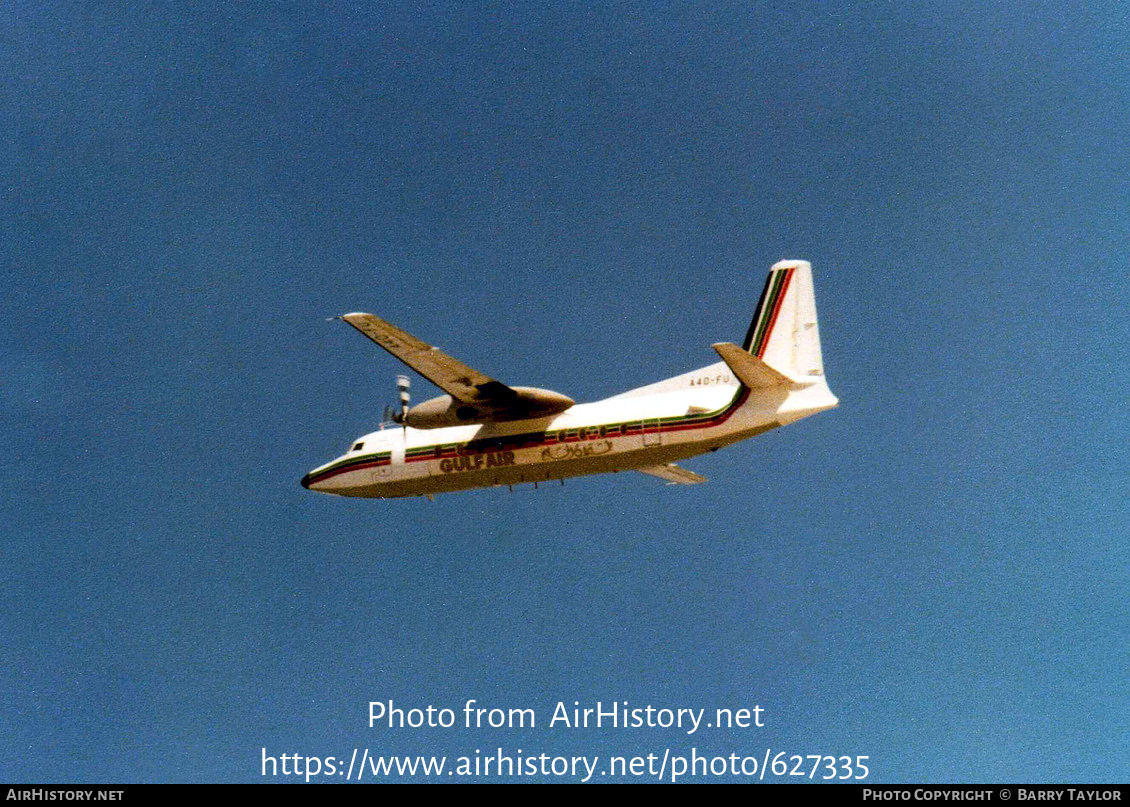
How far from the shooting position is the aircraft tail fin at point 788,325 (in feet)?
102

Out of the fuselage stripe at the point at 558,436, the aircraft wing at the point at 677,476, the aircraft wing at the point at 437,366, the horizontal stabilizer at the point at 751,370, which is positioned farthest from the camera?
the aircraft wing at the point at 677,476

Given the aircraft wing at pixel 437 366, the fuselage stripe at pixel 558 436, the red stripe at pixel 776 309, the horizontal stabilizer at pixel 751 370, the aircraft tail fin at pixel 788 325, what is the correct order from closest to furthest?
the horizontal stabilizer at pixel 751 370, the aircraft wing at pixel 437 366, the fuselage stripe at pixel 558 436, the aircraft tail fin at pixel 788 325, the red stripe at pixel 776 309

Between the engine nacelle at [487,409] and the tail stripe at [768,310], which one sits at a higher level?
the tail stripe at [768,310]

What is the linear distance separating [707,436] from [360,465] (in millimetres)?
11469

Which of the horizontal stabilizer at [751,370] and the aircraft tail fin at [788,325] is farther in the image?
the aircraft tail fin at [788,325]

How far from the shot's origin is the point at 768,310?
31.9 m

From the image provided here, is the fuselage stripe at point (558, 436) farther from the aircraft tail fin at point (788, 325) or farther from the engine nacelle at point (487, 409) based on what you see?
the aircraft tail fin at point (788, 325)

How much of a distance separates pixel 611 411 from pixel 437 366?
500cm

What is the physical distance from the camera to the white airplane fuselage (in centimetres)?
2994

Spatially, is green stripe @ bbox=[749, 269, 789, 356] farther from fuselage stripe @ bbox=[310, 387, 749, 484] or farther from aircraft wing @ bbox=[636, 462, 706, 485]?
aircraft wing @ bbox=[636, 462, 706, 485]

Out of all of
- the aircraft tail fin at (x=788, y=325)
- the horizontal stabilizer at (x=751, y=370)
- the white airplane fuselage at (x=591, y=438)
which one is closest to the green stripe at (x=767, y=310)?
the aircraft tail fin at (x=788, y=325)
